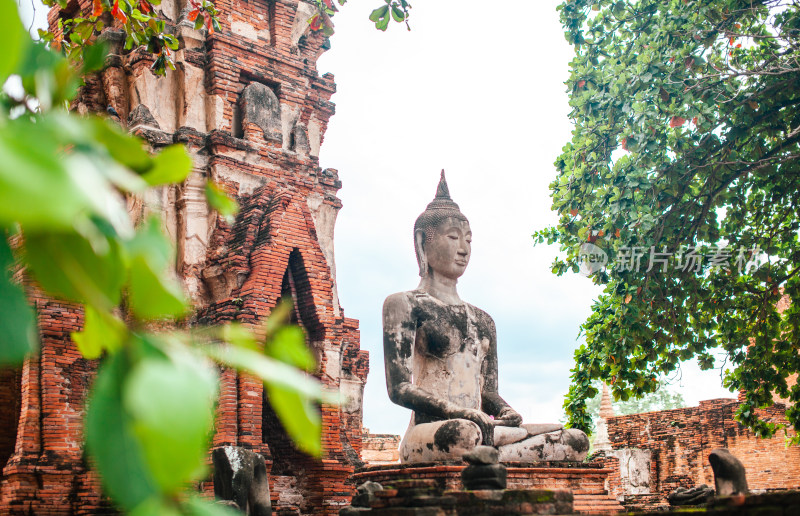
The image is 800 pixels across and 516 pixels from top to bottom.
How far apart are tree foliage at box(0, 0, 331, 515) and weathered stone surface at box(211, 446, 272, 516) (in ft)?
16.7

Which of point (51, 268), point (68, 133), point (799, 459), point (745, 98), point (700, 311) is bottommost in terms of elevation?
point (799, 459)

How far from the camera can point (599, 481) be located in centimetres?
566

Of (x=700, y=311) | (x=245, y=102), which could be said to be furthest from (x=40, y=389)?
(x=700, y=311)

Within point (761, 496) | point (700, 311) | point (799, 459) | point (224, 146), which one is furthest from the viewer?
point (799, 459)

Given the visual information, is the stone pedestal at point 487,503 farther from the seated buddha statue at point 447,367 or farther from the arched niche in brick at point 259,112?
the arched niche in brick at point 259,112

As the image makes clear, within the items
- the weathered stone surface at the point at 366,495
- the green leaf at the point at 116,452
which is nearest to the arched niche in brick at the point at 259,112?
the weathered stone surface at the point at 366,495

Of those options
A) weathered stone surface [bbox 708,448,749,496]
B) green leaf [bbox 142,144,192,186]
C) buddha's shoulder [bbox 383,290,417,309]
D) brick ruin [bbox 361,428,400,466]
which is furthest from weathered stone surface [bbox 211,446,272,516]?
brick ruin [bbox 361,428,400,466]

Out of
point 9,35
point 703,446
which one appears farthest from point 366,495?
Result: point 703,446

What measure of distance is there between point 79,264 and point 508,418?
5.45 metres

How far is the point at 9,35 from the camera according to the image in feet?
2.71

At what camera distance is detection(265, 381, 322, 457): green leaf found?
93 cm

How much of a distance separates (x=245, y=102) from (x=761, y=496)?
10.8 m

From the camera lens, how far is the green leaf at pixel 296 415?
3.04 feet

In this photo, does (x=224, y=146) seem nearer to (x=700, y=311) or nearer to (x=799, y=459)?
(x=700, y=311)
